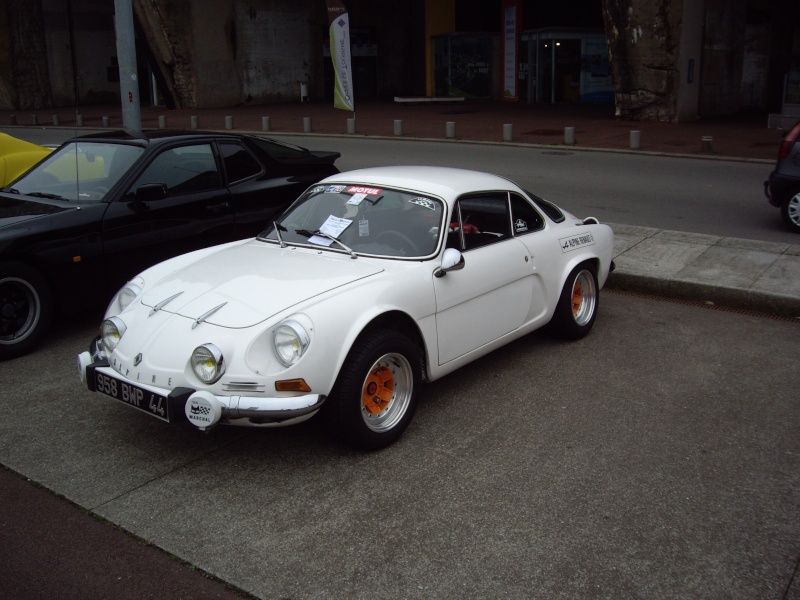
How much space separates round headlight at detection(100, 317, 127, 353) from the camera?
470 centimetres

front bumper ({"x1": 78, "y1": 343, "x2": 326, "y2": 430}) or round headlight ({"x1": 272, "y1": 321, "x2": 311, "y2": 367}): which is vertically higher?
round headlight ({"x1": 272, "y1": 321, "x2": 311, "y2": 367})

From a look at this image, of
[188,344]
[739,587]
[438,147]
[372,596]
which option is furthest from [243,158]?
[438,147]

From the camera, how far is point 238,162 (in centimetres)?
774

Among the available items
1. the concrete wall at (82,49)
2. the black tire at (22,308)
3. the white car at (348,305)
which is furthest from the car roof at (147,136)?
the concrete wall at (82,49)

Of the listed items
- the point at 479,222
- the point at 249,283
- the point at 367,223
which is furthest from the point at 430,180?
the point at 249,283

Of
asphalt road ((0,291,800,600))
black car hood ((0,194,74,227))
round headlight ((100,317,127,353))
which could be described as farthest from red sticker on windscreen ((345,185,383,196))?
black car hood ((0,194,74,227))

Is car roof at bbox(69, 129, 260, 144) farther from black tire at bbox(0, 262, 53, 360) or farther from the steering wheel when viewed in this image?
the steering wheel

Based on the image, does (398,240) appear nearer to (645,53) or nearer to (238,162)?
(238,162)

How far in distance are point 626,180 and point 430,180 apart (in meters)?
9.83

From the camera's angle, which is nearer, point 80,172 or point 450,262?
point 450,262

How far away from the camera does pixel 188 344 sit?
4.32 m

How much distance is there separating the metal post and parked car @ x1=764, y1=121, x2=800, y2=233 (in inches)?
366

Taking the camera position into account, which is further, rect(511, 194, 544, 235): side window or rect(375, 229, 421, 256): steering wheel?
rect(511, 194, 544, 235): side window

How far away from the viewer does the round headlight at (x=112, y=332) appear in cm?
470
